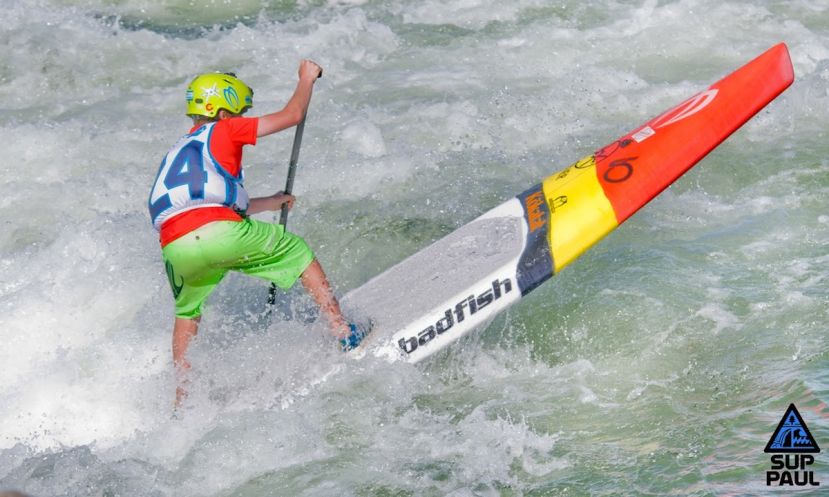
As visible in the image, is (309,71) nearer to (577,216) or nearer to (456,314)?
(456,314)

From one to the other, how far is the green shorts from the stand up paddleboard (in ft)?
1.85

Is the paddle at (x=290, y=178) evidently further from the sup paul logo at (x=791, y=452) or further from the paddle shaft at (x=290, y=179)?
the sup paul logo at (x=791, y=452)

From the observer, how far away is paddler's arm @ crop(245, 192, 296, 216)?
527 cm

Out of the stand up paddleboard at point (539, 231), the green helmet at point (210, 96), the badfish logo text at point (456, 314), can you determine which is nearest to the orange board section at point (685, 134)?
the stand up paddleboard at point (539, 231)

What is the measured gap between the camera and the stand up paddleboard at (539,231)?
535cm

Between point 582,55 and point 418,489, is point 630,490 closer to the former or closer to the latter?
point 418,489

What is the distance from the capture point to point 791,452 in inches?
167

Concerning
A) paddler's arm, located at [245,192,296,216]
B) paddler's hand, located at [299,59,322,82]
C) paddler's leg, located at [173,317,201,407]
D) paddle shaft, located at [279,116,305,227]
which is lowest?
paddler's leg, located at [173,317,201,407]

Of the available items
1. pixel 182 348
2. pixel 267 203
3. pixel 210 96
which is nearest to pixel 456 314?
pixel 267 203

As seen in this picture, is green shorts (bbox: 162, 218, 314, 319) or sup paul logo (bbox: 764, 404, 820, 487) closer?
sup paul logo (bbox: 764, 404, 820, 487)

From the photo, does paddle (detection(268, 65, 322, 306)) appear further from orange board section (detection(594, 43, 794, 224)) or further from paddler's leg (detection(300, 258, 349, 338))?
orange board section (detection(594, 43, 794, 224))

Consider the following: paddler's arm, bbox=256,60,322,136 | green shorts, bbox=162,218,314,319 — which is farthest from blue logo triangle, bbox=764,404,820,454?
paddler's arm, bbox=256,60,322,136

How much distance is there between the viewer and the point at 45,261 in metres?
6.31

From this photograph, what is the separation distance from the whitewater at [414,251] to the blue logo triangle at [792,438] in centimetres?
5
